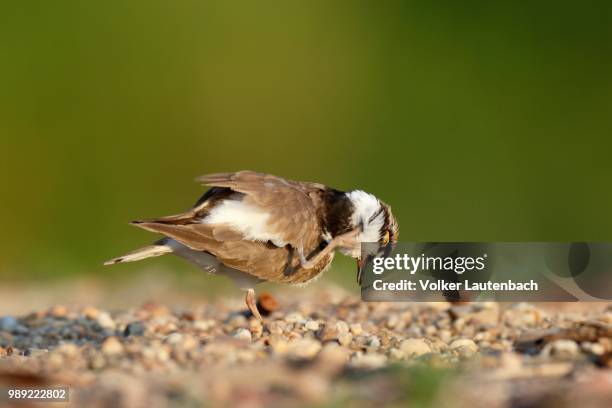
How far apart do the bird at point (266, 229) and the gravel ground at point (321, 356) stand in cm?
31

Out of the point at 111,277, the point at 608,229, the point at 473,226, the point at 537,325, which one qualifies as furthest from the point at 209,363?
the point at 608,229

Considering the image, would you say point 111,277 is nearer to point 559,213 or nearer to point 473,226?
point 473,226

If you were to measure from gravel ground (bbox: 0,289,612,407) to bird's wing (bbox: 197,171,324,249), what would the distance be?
A: 1.46 feet

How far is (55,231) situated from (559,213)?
218 inches

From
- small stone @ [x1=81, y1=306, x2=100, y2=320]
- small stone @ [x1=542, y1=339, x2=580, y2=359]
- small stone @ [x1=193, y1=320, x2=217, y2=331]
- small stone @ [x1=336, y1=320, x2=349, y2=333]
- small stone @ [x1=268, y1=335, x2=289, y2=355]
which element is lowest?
small stone @ [x1=268, y1=335, x2=289, y2=355]

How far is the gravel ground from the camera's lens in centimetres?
309

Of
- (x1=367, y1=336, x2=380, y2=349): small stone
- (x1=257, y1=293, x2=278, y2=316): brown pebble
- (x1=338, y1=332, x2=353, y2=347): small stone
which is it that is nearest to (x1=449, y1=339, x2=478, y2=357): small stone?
(x1=367, y1=336, x2=380, y2=349): small stone

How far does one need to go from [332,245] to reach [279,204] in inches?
14.1

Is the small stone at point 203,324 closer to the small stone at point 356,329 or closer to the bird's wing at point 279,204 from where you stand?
the bird's wing at point 279,204

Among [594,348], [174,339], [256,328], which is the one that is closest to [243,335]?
[256,328]

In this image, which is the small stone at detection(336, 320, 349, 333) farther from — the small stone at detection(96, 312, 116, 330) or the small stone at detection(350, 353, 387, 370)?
the small stone at detection(96, 312, 116, 330)

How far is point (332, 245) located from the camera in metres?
5.27

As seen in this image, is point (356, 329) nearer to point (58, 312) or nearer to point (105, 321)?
point (105, 321)

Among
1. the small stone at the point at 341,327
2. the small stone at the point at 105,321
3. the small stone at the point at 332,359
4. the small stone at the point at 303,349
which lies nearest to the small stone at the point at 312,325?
the small stone at the point at 341,327
